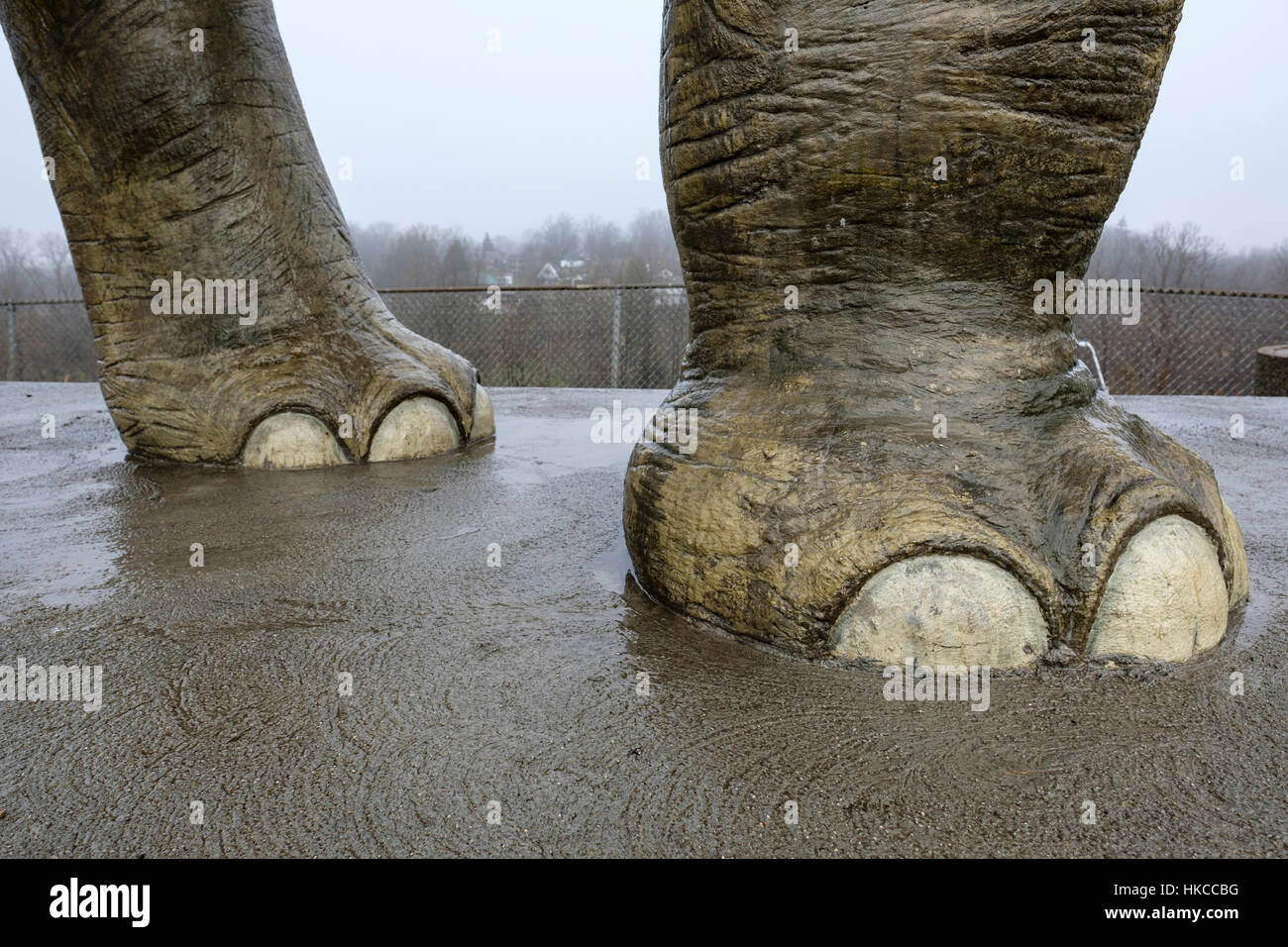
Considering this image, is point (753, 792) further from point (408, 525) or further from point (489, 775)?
point (408, 525)

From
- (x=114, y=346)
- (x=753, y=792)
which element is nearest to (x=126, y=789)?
(x=753, y=792)

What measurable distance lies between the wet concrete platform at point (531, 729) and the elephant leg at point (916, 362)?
0.09m

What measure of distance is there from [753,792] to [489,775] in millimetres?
252

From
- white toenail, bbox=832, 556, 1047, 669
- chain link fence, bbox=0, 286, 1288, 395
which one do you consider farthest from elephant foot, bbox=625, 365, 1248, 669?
chain link fence, bbox=0, 286, 1288, 395

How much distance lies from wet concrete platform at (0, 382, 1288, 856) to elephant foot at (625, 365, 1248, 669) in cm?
5

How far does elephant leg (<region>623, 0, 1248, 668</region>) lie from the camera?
1.16 metres

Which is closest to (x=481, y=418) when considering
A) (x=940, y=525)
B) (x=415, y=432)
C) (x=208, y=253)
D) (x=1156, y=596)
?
(x=415, y=432)

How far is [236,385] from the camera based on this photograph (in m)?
2.52

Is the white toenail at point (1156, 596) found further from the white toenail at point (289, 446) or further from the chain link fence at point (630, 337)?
the chain link fence at point (630, 337)

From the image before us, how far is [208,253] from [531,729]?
2037 mm

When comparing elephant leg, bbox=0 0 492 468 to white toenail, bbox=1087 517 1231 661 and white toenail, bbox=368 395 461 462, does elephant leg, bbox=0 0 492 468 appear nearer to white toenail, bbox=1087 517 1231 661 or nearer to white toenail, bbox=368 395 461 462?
white toenail, bbox=368 395 461 462

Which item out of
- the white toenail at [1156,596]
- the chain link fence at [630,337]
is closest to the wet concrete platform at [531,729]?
the white toenail at [1156,596]

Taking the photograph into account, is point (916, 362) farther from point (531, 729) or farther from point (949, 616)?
point (531, 729)

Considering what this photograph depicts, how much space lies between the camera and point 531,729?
3.35ft
